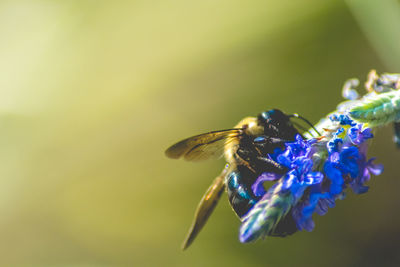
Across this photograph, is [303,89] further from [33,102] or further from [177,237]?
[33,102]

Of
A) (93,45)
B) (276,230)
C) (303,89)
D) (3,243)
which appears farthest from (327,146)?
(3,243)

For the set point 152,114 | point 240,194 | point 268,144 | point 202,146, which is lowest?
point 240,194

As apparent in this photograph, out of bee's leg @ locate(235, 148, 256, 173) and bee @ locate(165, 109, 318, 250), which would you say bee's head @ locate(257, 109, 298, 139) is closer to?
bee @ locate(165, 109, 318, 250)

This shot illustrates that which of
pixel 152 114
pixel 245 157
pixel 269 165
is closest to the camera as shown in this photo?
pixel 269 165

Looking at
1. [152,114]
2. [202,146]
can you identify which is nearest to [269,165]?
[202,146]

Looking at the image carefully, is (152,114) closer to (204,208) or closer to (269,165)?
(204,208)

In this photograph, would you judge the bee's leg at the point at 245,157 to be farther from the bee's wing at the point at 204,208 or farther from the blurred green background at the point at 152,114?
the blurred green background at the point at 152,114
